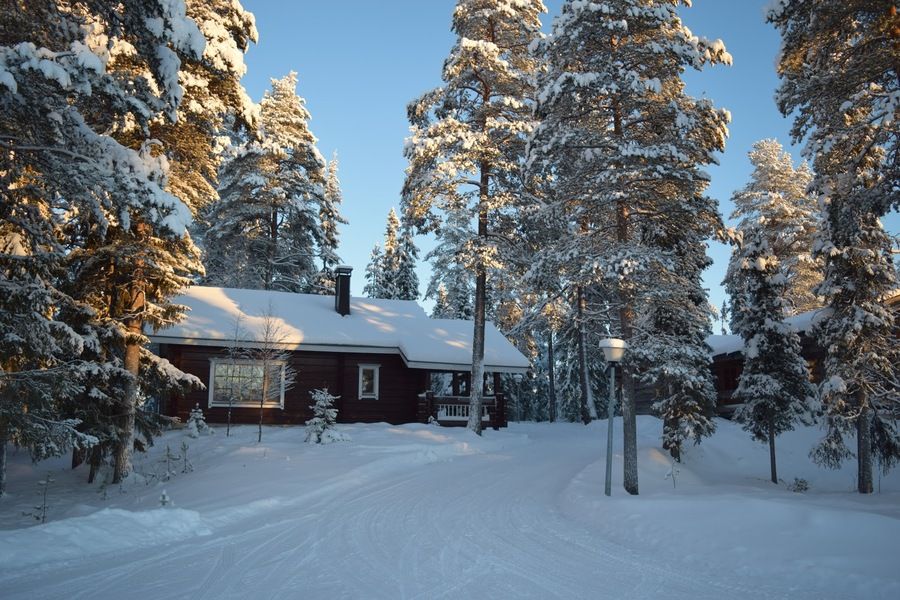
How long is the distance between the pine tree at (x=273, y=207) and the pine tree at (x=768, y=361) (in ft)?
70.9

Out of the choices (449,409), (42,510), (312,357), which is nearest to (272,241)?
(312,357)

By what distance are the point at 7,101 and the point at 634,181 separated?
1063 cm

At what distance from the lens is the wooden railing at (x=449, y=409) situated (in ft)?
77.9

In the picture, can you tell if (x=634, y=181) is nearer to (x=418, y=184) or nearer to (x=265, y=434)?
(x=418, y=184)

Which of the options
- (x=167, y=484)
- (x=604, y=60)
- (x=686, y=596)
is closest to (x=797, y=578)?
(x=686, y=596)

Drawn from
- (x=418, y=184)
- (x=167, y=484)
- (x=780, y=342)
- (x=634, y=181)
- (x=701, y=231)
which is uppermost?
(x=418, y=184)

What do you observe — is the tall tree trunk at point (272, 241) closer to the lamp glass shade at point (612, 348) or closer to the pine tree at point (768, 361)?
the pine tree at point (768, 361)

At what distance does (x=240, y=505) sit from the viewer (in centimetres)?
963

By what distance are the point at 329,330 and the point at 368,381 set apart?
9.09ft

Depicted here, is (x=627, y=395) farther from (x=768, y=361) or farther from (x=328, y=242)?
(x=328, y=242)

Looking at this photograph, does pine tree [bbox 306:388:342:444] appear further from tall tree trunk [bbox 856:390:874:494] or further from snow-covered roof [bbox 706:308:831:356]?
snow-covered roof [bbox 706:308:831:356]

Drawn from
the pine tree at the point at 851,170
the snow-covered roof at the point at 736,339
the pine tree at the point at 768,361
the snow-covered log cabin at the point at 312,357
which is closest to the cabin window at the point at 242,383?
the snow-covered log cabin at the point at 312,357

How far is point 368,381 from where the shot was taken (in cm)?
2436

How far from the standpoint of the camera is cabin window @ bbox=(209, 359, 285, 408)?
72.2 ft
